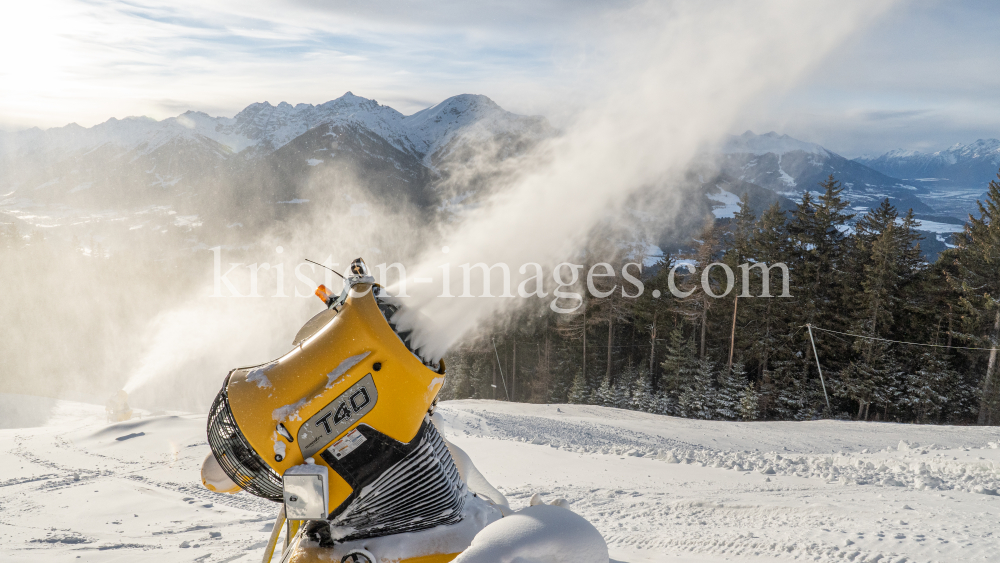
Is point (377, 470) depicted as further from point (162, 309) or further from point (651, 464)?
point (162, 309)

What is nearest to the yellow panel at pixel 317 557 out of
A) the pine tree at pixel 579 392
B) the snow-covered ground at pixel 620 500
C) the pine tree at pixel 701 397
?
the snow-covered ground at pixel 620 500

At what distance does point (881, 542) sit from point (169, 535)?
5.23m

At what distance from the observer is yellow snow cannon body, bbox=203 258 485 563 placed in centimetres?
194

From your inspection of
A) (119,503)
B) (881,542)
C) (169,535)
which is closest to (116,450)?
(119,503)

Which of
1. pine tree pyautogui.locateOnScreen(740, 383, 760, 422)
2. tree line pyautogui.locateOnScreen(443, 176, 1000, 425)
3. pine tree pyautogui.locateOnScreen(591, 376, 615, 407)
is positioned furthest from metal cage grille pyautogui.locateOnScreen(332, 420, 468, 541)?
pine tree pyautogui.locateOnScreen(591, 376, 615, 407)

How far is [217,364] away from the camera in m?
33.7

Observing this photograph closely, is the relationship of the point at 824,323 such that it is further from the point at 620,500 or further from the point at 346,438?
the point at 346,438

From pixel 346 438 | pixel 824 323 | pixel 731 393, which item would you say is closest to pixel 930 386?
pixel 824 323

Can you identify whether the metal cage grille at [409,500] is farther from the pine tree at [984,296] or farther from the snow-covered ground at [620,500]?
the pine tree at [984,296]

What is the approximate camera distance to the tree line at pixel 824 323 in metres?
27.7

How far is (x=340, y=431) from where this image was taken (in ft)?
6.45

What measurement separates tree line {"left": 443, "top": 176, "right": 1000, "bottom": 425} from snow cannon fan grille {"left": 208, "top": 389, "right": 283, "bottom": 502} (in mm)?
24289

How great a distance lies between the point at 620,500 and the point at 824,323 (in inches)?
1215

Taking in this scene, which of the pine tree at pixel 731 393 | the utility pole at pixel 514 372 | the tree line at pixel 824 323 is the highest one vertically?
the tree line at pixel 824 323
